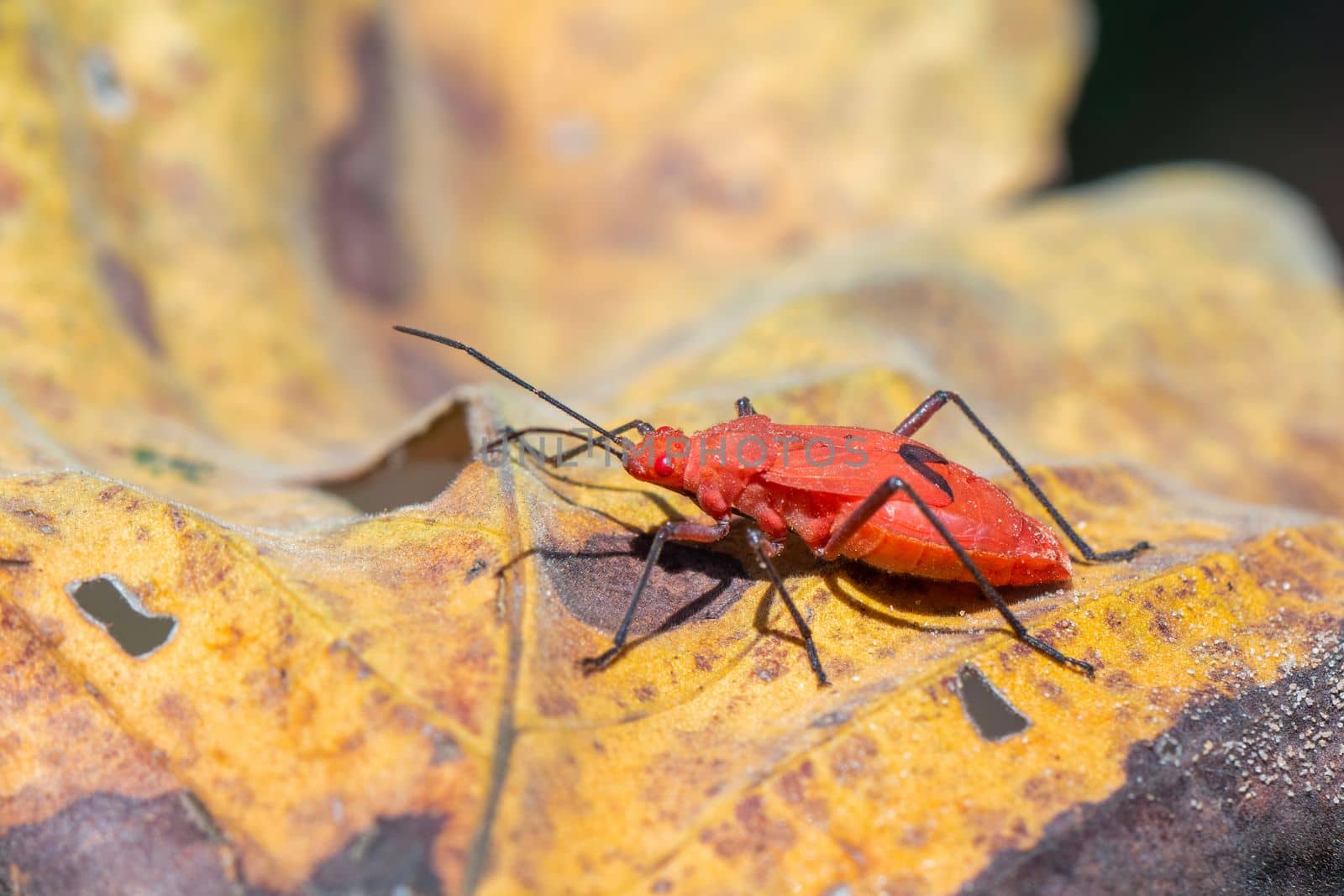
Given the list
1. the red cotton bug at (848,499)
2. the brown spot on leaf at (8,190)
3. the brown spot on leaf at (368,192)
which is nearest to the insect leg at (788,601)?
the red cotton bug at (848,499)

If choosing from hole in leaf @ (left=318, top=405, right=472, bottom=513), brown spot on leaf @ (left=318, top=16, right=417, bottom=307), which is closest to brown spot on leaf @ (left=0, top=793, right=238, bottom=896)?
hole in leaf @ (left=318, top=405, right=472, bottom=513)

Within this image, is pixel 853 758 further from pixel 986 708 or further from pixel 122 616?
pixel 122 616

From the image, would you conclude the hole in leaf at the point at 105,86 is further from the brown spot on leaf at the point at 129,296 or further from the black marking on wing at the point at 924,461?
the black marking on wing at the point at 924,461

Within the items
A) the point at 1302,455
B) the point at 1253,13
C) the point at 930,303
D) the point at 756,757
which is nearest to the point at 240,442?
the point at 756,757

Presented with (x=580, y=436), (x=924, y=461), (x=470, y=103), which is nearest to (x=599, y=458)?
(x=580, y=436)

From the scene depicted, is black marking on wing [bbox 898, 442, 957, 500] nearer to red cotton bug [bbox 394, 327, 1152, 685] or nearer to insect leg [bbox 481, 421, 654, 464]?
red cotton bug [bbox 394, 327, 1152, 685]

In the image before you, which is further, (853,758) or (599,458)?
(599,458)

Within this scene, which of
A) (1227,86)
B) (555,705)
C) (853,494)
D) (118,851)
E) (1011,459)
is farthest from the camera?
(1227,86)
